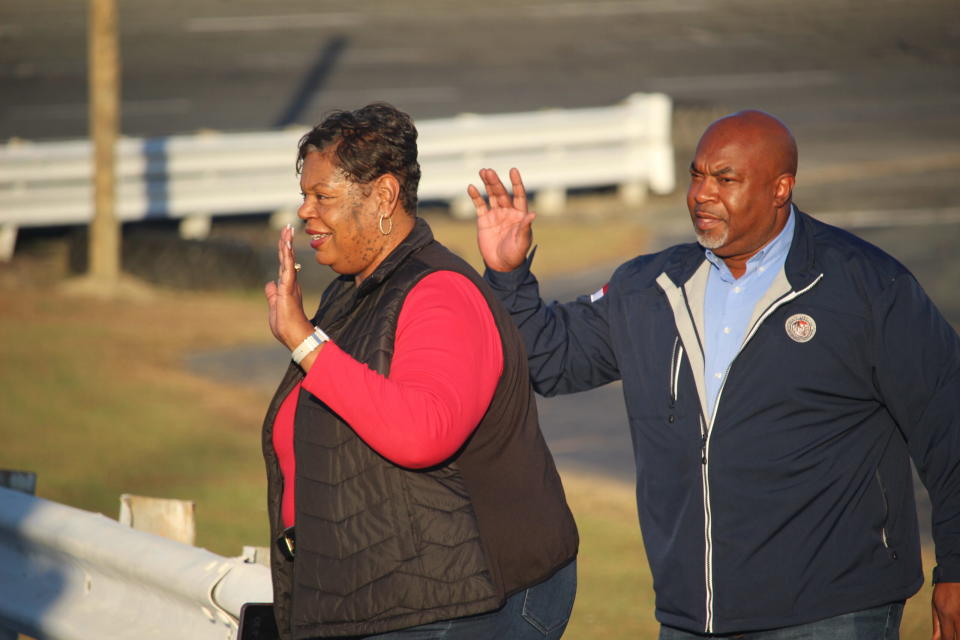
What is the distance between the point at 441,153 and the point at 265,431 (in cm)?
1490

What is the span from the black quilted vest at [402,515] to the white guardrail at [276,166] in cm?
1238

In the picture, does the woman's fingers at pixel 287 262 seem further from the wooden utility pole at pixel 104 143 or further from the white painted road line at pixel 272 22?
the white painted road line at pixel 272 22

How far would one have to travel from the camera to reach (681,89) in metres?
23.6

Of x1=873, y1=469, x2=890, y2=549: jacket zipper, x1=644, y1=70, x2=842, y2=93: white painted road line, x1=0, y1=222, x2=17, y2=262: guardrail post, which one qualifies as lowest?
x1=873, y1=469, x2=890, y2=549: jacket zipper

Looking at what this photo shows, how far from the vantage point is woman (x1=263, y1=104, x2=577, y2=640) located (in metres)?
3.03

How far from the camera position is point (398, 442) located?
116 inches

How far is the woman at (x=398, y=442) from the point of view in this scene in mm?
3031

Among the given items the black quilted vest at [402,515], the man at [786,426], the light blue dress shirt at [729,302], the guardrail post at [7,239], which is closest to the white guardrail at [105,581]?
the black quilted vest at [402,515]

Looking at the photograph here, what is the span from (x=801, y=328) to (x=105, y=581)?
2342 mm

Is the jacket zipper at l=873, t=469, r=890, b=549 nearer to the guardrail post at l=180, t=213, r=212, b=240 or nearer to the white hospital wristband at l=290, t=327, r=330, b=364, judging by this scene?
the white hospital wristband at l=290, t=327, r=330, b=364

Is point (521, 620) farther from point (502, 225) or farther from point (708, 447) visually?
point (502, 225)

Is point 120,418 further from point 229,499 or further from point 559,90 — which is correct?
point 559,90

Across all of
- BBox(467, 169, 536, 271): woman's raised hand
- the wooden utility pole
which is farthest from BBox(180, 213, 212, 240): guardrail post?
BBox(467, 169, 536, 271): woman's raised hand

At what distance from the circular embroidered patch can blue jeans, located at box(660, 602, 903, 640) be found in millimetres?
667
